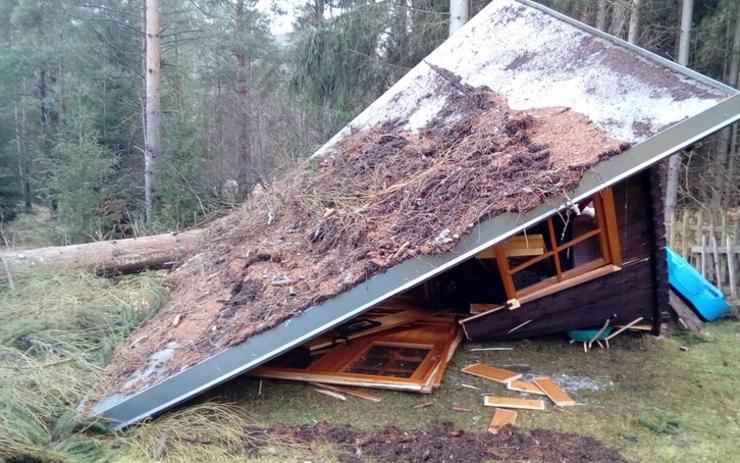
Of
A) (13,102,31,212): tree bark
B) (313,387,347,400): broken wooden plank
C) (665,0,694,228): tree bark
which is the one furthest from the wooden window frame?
(13,102,31,212): tree bark

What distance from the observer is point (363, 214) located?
4434mm

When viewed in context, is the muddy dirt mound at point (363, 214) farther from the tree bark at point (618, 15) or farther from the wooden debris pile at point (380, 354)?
the tree bark at point (618, 15)

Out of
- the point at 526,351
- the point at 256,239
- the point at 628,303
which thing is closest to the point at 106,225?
the point at 256,239

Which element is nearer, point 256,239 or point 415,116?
point 256,239

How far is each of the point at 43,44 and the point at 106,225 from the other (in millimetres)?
9337

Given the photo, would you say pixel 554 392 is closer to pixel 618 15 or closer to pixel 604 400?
pixel 604 400

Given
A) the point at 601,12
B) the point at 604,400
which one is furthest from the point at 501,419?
the point at 601,12

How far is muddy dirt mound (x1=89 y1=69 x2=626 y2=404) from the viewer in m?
3.77

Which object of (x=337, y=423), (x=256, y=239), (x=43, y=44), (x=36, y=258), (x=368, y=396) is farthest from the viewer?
(x=43, y=44)

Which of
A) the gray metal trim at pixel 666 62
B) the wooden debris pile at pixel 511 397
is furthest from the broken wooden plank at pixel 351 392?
the gray metal trim at pixel 666 62

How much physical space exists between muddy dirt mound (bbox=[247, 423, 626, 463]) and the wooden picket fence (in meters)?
4.78

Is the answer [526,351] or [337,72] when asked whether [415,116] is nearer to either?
[526,351]

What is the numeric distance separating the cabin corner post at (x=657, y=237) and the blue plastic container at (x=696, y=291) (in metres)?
1.44

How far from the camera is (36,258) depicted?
625 centimetres
